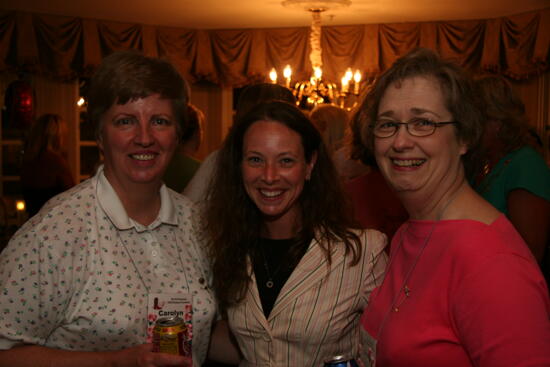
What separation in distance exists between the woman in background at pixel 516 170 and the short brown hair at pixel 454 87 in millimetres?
1067

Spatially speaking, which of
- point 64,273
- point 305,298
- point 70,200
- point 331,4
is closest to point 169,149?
point 70,200

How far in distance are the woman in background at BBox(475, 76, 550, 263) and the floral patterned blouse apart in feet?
4.77

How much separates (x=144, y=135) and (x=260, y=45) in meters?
4.98

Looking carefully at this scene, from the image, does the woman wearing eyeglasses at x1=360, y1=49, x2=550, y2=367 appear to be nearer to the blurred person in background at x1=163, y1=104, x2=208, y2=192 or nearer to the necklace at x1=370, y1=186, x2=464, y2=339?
the necklace at x1=370, y1=186, x2=464, y2=339

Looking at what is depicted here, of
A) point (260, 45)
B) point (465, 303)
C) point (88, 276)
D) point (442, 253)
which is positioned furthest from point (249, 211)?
point (260, 45)

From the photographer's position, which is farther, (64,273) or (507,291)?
(64,273)

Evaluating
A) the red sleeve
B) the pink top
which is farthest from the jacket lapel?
the red sleeve

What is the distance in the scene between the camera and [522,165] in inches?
98.2

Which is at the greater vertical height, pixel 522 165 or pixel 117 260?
pixel 522 165

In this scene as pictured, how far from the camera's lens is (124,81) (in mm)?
1656

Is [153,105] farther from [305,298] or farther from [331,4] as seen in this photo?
[331,4]

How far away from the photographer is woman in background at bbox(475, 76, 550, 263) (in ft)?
8.07

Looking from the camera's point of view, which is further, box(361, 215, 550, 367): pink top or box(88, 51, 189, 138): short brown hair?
box(88, 51, 189, 138): short brown hair

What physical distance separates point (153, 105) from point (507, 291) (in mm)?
1092
